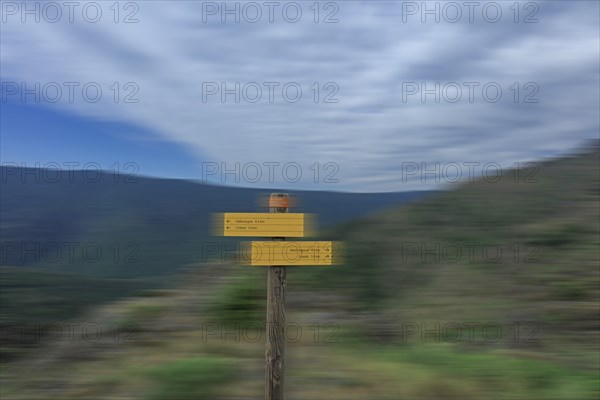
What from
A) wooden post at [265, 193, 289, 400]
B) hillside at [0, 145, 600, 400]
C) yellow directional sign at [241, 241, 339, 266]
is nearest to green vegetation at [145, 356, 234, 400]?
hillside at [0, 145, 600, 400]

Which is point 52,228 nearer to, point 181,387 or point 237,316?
point 237,316

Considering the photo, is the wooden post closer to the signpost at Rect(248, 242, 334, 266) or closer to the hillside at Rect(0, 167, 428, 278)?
the signpost at Rect(248, 242, 334, 266)

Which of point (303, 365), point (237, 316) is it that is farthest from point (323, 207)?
point (303, 365)

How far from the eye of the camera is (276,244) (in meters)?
3.52

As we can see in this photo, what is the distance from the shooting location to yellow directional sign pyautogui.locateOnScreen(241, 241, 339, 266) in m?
3.51

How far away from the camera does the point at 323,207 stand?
816 cm

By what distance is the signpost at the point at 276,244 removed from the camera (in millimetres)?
3467

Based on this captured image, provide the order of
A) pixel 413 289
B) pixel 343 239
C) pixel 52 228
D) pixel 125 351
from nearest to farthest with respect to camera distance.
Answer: pixel 125 351 → pixel 413 289 → pixel 343 239 → pixel 52 228

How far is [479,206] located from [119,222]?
9.41 m

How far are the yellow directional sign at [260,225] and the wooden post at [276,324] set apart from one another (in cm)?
13

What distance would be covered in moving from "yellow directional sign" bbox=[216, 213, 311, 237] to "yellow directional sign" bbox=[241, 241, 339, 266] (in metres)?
0.09

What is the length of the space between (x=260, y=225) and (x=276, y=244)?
0.62ft

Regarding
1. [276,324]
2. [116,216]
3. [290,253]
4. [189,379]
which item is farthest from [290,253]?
[116,216]

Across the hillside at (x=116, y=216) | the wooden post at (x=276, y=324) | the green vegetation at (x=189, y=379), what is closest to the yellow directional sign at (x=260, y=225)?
the wooden post at (x=276, y=324)
